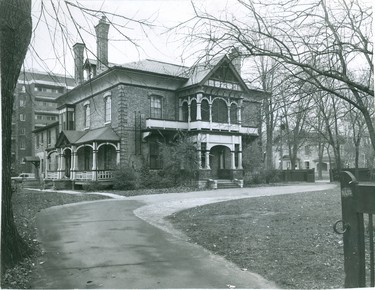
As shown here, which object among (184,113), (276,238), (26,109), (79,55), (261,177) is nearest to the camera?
(79,55)

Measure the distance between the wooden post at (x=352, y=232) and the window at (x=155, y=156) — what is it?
12.9 meters

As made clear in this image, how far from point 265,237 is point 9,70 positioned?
5.47 meters

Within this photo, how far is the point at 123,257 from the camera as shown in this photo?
5.46 metres

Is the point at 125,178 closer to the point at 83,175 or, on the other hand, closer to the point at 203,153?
the point at 83,175

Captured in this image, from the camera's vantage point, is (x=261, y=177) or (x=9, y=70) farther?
(x=261, y=177)

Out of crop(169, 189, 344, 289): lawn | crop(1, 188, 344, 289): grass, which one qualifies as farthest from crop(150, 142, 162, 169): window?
crop(169, 189, 344, 289): lawn

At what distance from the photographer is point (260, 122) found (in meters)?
6.41

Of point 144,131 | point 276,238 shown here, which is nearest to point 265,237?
point 276,238

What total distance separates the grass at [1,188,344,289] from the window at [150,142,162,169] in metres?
4.67

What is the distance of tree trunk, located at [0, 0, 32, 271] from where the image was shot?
14.6 feet

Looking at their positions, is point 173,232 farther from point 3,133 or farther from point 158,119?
point 158,119

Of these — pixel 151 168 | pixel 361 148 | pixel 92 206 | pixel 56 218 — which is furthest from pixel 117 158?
pixel 361 148

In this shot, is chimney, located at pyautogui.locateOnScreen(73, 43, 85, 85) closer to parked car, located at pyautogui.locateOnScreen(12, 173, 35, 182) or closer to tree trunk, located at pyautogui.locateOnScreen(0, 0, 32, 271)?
tree trunk, located at pyautogui.locateOnScreen(0, 0, 32, 271)

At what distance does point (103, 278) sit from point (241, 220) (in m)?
5.29
